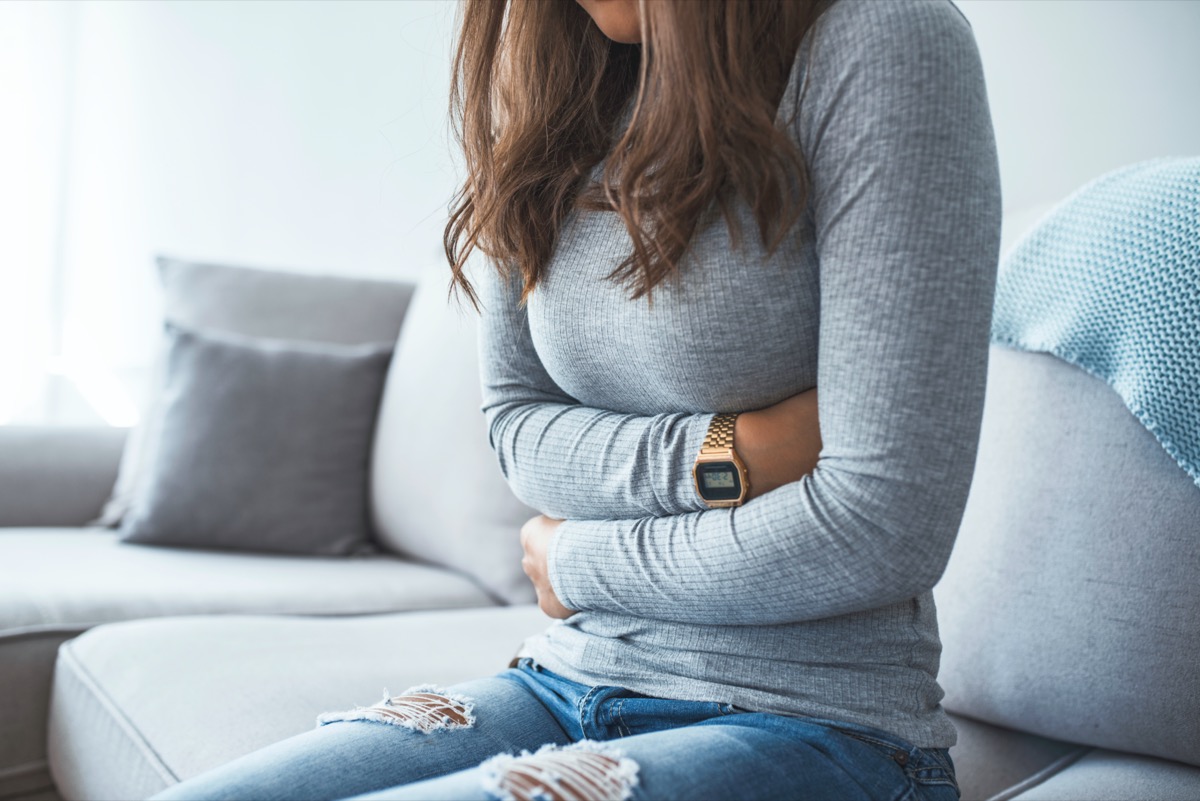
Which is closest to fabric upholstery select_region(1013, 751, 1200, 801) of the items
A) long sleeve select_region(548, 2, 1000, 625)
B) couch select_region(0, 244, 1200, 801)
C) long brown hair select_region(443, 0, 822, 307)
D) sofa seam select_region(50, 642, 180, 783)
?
couch select_region(0, 244, 1200, 801)

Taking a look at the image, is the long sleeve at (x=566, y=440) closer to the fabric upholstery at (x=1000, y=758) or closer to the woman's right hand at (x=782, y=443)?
the woman's right hand at (x=782, y=443)

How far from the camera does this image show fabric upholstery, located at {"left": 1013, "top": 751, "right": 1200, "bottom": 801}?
90 centimetres

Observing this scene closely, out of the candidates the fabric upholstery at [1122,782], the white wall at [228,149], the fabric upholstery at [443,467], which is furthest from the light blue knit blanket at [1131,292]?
the white wall at [228,149]

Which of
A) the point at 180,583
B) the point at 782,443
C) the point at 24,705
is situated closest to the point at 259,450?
the point at 180,583

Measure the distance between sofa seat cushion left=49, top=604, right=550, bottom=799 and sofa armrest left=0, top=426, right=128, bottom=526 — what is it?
29.4 inches

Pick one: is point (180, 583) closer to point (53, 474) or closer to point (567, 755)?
point (53, 474)

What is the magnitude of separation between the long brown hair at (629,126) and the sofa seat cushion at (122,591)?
0.78 meters

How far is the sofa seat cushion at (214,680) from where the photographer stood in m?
1.05

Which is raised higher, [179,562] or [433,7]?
[433,7]

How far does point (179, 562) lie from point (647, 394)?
121 centimetres

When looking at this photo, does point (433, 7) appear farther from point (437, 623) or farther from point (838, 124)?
point (838, 124)

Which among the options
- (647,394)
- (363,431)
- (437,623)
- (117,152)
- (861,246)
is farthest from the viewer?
(117,152)

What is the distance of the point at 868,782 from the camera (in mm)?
692

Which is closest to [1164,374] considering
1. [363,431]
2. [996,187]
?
[996,187]
